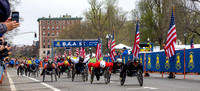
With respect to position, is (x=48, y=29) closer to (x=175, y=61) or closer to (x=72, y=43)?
(x=72, y=43)

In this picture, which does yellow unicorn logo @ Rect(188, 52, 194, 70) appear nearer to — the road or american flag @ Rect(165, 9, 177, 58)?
the road

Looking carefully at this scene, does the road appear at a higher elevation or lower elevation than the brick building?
lower

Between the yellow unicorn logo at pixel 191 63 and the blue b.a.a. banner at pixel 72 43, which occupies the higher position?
the blue b.a.a. banner at pixel 72 43

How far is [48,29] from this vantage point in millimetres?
178000

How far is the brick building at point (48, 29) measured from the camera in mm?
175375

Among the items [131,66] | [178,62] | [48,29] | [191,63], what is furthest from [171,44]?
[48,29]

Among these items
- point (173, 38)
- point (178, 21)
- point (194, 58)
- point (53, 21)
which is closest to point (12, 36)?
point (178, 21)

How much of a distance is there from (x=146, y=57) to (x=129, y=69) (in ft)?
36.1

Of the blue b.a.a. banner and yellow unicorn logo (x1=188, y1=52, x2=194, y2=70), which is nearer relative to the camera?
yellow unicorn logo (x1=188, y1=52, x2=194, y2=70)

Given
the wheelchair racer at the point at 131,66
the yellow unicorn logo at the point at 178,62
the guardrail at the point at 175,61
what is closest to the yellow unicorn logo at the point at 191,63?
the guardrail at the point at 175,61

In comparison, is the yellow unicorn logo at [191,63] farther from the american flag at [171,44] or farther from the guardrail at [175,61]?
the american flag at [171,44]

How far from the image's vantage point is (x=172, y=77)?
2217 cm

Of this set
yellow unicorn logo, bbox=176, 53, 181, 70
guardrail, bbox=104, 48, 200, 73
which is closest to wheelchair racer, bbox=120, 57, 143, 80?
guardrail, bbox=104, 48, 200, 73

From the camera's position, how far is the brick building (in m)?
175
